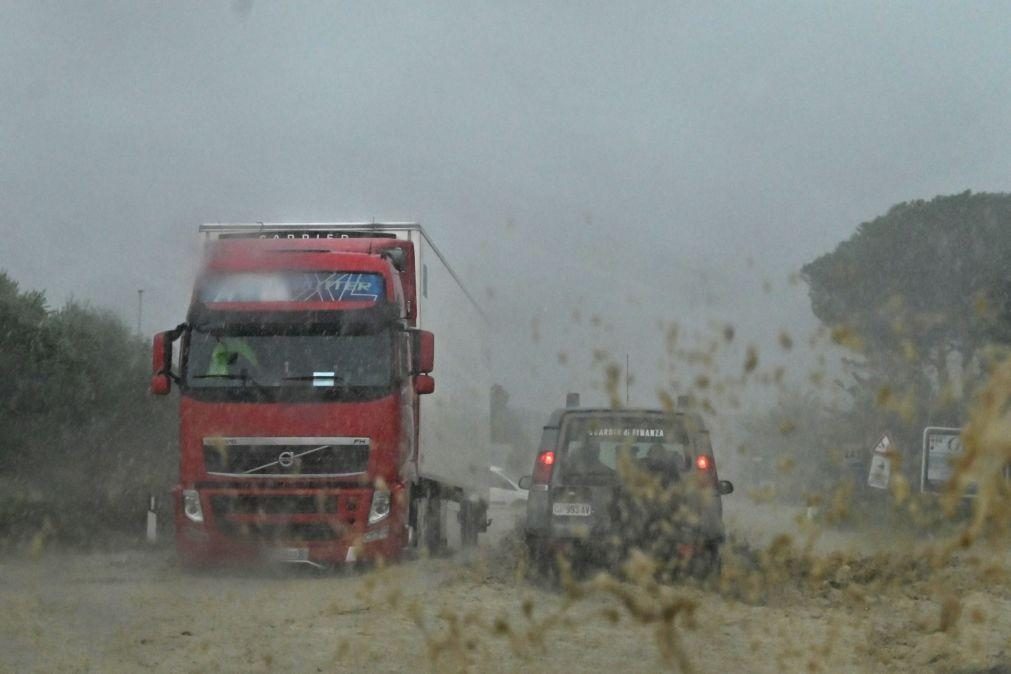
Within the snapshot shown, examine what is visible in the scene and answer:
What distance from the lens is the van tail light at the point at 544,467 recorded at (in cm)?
1252

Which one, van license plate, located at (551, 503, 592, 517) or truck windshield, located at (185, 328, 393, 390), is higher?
truck windshield, located at (185, 328, 393, 390)

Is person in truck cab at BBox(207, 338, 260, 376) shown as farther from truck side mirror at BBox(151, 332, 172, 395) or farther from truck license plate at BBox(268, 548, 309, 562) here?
truck license plate at BBox(268, 548, 309, 562)

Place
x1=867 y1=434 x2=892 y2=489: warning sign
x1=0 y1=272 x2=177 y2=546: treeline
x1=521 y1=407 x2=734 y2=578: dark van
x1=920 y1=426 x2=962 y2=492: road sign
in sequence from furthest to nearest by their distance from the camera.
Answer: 1. x1=0 y1=272 x2=177 y2=546: treeline
2. x1=920 y1=426 x2=962 y2=492: road sign
3. x1=867 y1=434 x2=892 y2=489: warning sign
4. x1=521 y1=407 x2=734 y2=578: dark van

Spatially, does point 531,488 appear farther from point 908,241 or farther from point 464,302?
point 908,241

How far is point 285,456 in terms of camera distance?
1335 centimetres

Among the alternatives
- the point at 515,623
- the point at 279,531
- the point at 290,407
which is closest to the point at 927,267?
the point at 290,407

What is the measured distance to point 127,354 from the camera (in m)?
23.1

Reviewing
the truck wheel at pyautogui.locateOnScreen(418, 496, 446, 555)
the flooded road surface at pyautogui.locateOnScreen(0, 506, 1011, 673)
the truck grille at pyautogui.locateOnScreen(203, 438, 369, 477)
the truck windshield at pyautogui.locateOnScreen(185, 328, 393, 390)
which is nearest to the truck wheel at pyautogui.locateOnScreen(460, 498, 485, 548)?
the truck wheel at pyautogui.locateOnScreen(418, 496, 446, 555)

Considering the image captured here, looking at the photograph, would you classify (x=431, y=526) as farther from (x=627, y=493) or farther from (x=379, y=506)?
(x=627, y=493)

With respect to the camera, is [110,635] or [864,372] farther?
[864,372]

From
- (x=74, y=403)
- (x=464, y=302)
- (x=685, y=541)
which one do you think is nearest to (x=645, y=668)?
(x=685, y=541)

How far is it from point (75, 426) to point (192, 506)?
8105mm

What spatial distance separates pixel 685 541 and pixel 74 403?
40.3 ft

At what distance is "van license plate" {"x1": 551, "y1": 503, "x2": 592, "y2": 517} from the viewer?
39.8ft
